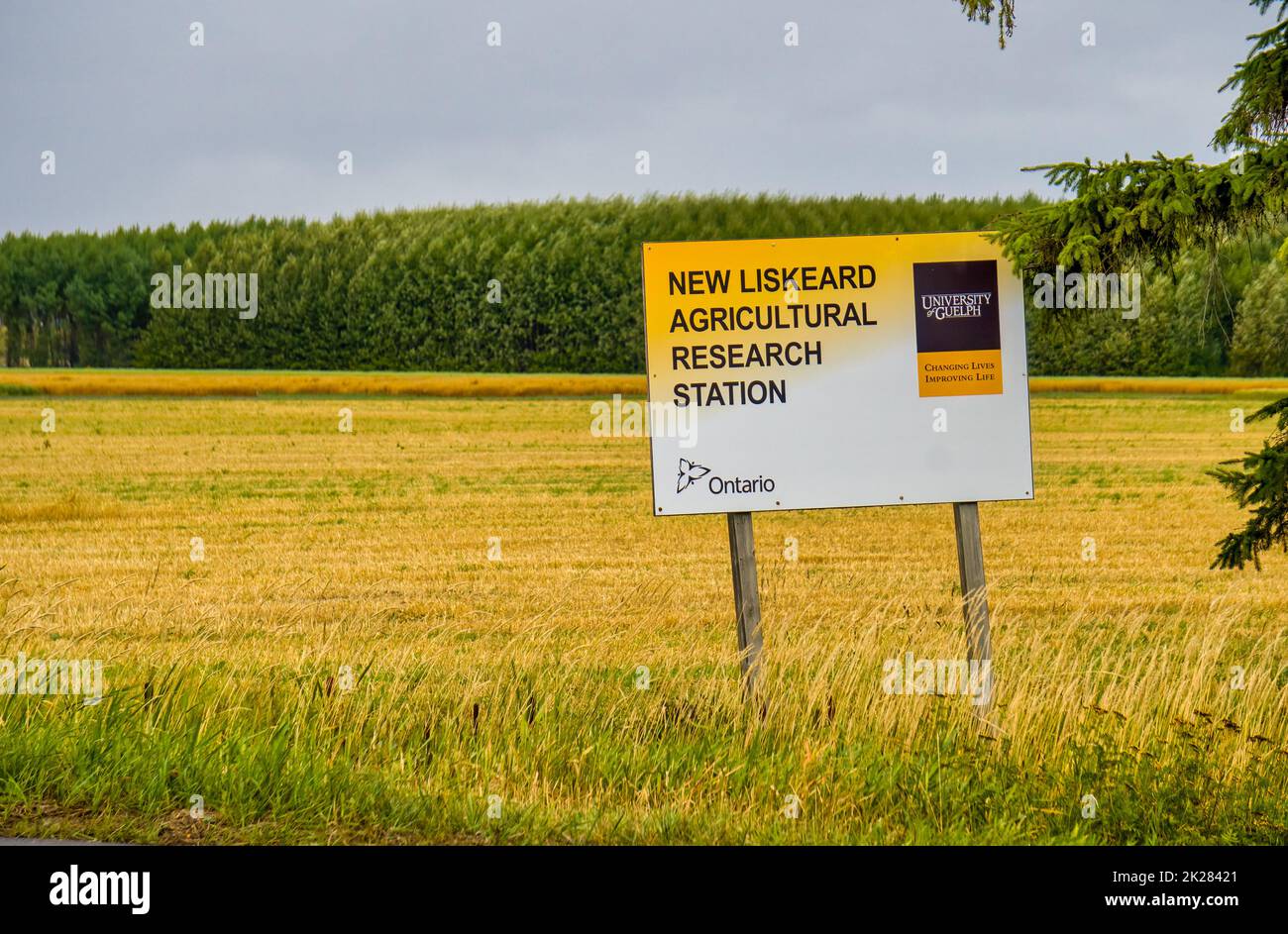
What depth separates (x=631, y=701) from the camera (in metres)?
6.62

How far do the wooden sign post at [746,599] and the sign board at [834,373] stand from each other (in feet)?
0.54

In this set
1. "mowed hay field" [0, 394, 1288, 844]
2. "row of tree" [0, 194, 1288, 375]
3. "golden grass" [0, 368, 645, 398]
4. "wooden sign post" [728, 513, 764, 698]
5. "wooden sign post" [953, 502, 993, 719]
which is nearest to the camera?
"mowed hay field" [0, 394, 1288, 844]

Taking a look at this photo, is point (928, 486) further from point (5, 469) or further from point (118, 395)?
point (118, 395)

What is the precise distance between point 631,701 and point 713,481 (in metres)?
1.36

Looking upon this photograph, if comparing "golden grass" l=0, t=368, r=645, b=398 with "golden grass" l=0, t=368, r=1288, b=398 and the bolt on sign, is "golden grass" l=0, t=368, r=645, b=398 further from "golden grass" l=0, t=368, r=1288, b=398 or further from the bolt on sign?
the bolt on sign

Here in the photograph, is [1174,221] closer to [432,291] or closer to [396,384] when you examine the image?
[396,384]

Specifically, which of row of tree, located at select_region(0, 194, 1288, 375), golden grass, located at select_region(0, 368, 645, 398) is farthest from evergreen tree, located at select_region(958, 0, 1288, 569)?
row of tree, located at select_region(0, 194, 1288, 375)

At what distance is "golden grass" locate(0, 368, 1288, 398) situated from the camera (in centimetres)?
4644

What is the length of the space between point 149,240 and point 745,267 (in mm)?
66580

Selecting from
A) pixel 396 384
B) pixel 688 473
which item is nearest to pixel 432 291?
pixel 396 384

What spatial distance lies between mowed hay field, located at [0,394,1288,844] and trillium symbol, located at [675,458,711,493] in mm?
1232

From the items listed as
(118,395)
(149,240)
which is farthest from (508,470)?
(149,240)

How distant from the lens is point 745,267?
6559mm

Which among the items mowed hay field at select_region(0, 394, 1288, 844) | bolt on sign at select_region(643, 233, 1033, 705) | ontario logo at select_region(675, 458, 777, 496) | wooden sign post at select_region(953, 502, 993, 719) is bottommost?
mowed hay field at select_region(0, 394, 1288, 844)
